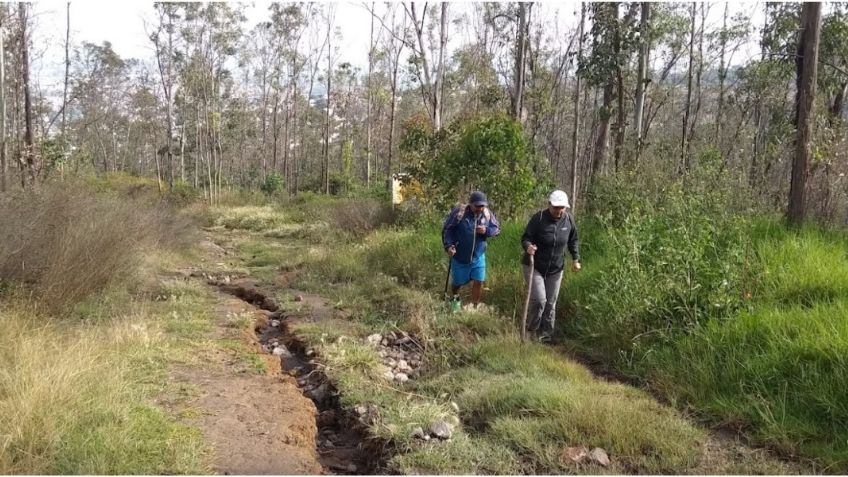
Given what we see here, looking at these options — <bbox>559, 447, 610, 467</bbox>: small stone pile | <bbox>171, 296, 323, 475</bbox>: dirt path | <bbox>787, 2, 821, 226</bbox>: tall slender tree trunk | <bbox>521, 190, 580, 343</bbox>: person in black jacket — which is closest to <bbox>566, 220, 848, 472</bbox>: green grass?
<bbox>521, 190, 580, 343</bbox>: person in black jacket

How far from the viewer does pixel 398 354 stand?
20.2 feet

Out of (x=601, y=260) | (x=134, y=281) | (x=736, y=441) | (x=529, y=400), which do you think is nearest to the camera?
(x=736, y=441)

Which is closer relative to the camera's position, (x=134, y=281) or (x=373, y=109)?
(x=134, y=281)

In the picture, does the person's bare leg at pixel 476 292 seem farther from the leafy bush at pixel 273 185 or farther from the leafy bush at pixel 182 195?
the leafy bush at pixel 273 185

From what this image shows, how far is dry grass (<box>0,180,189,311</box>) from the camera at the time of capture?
6.25 meters

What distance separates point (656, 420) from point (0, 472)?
4011 millimetres

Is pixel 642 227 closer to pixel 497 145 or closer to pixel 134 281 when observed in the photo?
pixel 497 145

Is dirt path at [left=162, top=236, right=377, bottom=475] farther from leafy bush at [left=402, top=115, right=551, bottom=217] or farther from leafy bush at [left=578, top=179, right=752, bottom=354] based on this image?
leafy bush at [left=402, top=115, right=551, bottom=217]

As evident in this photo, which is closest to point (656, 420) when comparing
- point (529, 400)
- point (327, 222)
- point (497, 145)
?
point (529, 400)

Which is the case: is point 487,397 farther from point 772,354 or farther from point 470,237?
point 470,237

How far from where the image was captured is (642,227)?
6.07 metres

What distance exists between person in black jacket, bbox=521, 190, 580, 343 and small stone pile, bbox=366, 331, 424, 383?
1376 mm

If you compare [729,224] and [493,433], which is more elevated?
[729,224]

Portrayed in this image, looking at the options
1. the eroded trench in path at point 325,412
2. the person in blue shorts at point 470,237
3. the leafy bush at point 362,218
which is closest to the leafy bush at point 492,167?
the leafy bush at point 362,218
